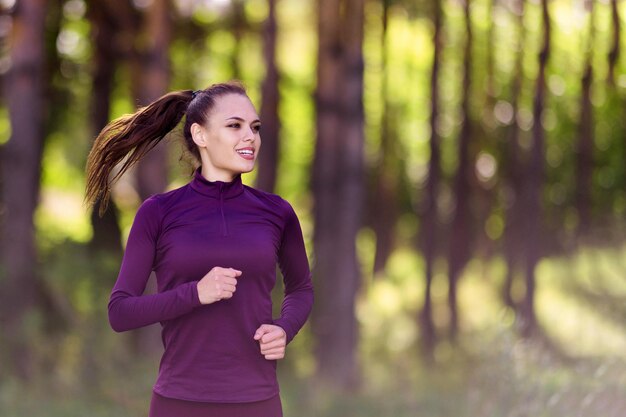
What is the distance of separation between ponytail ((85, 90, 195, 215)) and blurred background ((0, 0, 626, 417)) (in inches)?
7.0

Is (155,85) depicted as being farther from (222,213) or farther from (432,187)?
(222,213)

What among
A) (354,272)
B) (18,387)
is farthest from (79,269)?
(354,272)

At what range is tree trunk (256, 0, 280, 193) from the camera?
19016 millimetres

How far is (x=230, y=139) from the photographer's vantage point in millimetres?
4070

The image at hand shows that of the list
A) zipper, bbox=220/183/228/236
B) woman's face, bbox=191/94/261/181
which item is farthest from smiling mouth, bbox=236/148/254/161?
zipper, bbox=220/183/228/236

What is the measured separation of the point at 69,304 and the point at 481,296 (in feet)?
59.1

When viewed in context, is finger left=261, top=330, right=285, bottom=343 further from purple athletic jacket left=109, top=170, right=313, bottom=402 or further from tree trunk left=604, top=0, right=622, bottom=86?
tree trunk left=604, top=0, right=622, bottom=86

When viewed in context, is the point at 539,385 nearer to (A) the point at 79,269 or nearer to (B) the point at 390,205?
(A) the point at 79,269

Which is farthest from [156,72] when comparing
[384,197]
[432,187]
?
[384,197]

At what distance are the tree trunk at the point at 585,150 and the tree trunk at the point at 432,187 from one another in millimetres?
3866

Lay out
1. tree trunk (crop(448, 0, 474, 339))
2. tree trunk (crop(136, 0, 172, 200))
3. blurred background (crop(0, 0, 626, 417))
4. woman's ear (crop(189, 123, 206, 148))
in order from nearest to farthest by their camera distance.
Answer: woman's ear (crop(189, 123, 206, 148)) < blurred background (crop(0, 0, 626, 417)) < tree trunk (crop(136, 0, 172, 200)) < tree trunk (crop(448, 0, 474, 339))

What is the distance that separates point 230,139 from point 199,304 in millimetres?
588

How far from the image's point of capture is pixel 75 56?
24.1 m

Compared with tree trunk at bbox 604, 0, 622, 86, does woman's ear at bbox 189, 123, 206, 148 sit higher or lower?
lower
